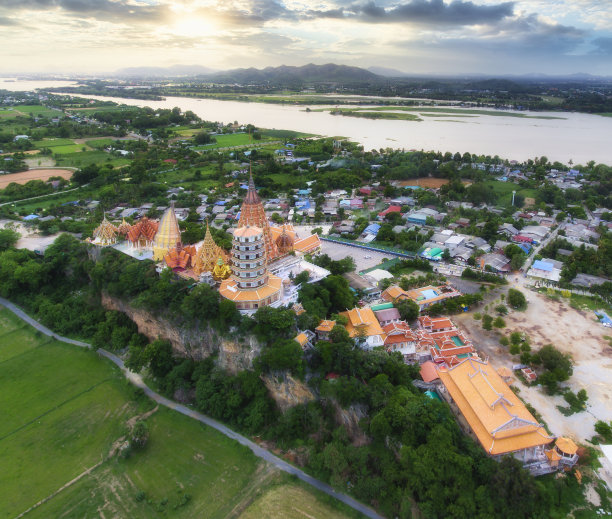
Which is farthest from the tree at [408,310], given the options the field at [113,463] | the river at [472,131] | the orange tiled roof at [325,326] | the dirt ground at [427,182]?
the river at [472,131]

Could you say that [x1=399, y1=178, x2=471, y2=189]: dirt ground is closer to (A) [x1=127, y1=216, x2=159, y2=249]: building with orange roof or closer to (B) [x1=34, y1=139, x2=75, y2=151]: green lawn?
(A) [x1=127, y1=216, x2=159, y2=249]: building with orange roof

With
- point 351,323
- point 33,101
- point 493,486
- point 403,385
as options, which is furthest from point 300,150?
point 33,101

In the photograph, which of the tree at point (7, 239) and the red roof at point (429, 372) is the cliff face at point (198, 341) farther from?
the tree at point (7, 239)

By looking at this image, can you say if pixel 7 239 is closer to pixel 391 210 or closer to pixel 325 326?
pixel 325 326

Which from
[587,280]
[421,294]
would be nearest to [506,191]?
[587,280]

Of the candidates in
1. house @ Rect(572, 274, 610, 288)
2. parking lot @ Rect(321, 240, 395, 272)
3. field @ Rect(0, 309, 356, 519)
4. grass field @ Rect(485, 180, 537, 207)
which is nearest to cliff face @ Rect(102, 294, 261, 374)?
field @ Rect(0, 309, 356, 519)

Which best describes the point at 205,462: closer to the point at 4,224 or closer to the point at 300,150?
the point at 4,224
